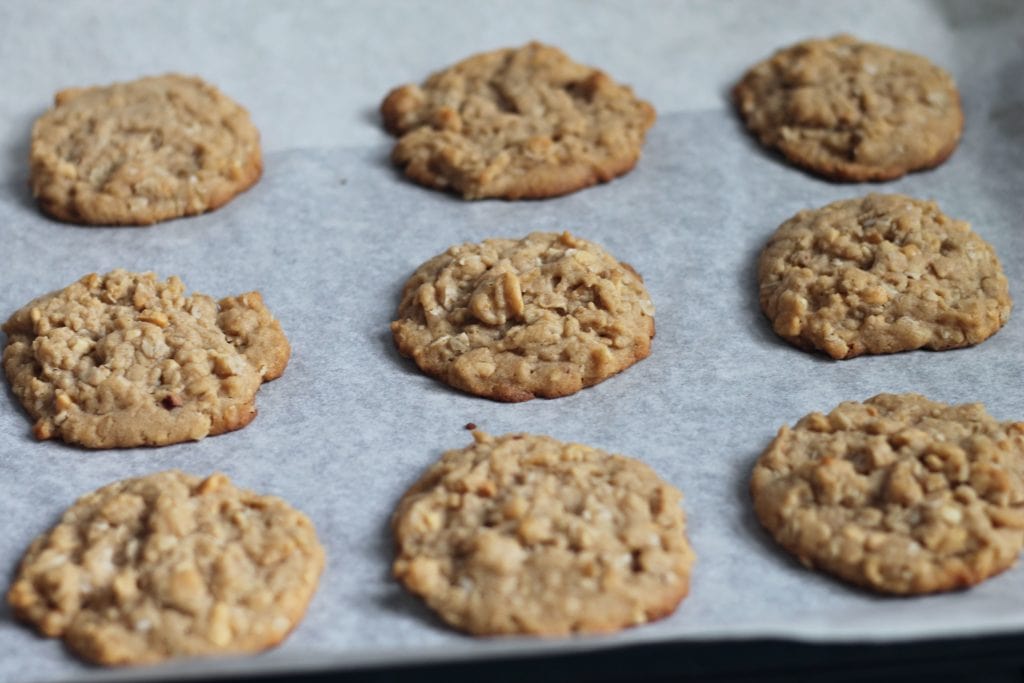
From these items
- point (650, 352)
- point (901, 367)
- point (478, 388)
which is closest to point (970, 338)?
point (901, 367)

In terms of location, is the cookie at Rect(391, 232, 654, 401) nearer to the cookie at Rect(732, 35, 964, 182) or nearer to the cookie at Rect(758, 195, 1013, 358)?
the cookie at Rect(758, 195, 1013, 358)

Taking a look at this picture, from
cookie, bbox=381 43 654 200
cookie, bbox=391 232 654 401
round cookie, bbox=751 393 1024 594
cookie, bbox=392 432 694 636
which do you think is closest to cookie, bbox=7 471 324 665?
cookie, bbox=392 432 694 636

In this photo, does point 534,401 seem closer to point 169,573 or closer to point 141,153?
point 169,573

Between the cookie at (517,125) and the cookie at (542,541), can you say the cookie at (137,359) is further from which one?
the cookie at (517,125)

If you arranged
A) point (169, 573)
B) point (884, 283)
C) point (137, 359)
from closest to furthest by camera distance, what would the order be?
point (169, 573) → point (137, 359) → point (884, 283)

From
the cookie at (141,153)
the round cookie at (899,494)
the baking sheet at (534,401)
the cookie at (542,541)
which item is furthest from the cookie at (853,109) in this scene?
the cookie at (141,153)

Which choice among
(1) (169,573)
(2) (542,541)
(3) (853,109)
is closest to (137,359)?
(1) (169,573)

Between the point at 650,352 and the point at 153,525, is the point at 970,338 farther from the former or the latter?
the point at 153,525
